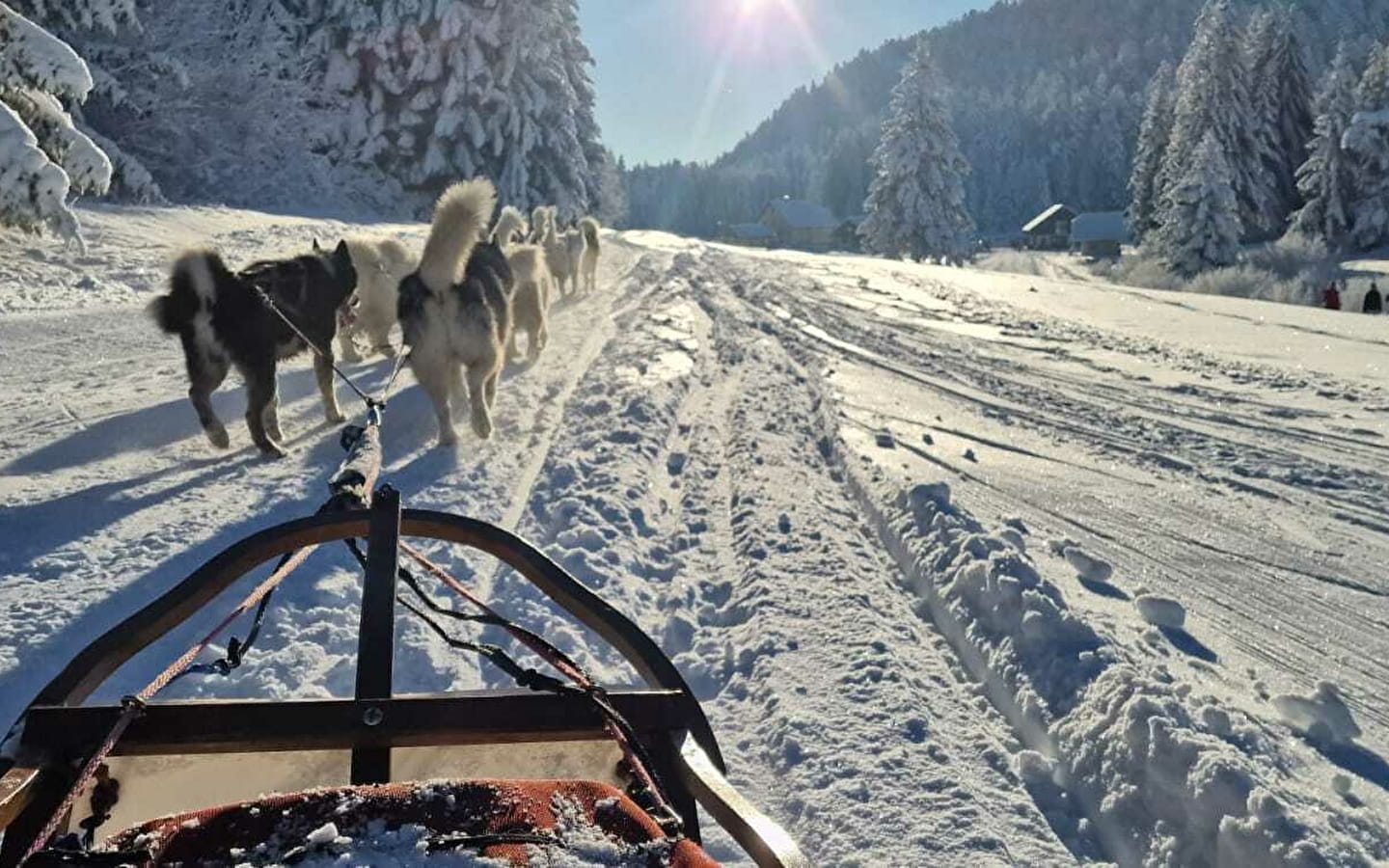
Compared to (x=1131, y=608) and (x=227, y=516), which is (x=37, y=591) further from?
(x=1131, y=608)

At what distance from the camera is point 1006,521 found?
5.11 m

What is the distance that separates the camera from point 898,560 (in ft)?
15.5

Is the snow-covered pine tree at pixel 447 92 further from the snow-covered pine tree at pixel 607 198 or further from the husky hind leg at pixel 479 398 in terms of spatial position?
the husky hind leg at pixel 479 398

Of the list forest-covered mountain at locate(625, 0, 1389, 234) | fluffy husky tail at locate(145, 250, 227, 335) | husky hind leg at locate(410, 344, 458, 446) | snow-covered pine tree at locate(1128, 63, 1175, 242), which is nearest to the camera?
fluffy husky tail at locate(145, 250, 227, 335)

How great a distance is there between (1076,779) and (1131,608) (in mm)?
1434

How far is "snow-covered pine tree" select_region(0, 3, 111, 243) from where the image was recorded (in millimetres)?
10039

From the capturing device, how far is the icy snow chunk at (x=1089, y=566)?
4379mm

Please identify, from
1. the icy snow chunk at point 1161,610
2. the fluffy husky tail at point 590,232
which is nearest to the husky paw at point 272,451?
the icy snow chunk at point 1161,610

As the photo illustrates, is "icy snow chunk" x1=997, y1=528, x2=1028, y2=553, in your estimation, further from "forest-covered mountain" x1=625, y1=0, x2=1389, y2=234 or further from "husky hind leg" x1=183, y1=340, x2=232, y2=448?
"forest-covered mountain" x1=625, y1=0, x2=1389, y2=234

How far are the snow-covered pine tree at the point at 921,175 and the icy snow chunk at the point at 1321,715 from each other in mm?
47731

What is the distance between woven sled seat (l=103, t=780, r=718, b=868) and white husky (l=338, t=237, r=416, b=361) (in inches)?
338

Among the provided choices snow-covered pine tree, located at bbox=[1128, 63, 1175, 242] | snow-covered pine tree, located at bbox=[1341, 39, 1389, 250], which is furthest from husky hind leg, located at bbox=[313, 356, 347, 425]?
snow-covered pine tree, located at bbox=[1128, 63, 1175, 242]

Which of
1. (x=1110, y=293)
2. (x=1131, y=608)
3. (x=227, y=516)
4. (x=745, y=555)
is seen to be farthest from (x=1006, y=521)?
(x=1110, y=293)

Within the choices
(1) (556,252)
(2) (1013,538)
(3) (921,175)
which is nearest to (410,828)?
(2) (1013,538)
